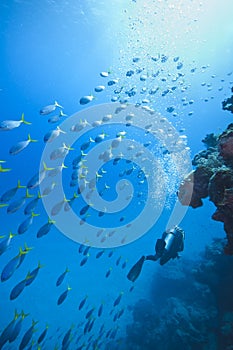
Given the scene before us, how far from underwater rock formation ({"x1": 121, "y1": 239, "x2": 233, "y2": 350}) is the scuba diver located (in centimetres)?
370

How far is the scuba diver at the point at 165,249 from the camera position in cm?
605

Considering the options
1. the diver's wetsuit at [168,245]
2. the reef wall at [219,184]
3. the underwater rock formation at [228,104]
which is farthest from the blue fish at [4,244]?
the underwater rock formation at [228,104]

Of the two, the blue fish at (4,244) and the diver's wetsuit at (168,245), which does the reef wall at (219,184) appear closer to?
the diver's wetsuit at (168,245)

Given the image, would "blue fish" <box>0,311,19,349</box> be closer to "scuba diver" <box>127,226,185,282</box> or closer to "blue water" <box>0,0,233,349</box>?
"scuba diver" <box>127,226,185,282</box>

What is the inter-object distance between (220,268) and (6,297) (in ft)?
71.4

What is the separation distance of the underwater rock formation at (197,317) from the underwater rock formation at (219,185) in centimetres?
477

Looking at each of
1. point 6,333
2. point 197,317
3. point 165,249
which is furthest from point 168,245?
point 197,317

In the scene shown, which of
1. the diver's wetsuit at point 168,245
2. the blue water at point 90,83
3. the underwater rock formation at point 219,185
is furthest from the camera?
the blue water at point 90,83

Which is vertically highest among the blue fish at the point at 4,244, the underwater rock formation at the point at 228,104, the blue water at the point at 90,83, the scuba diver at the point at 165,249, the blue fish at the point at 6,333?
the blue water at the point at 90,83

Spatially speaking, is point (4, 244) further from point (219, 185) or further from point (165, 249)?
point (219, 185)

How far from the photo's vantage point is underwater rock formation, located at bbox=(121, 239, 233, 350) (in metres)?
8.98

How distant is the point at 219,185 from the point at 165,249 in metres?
2.18

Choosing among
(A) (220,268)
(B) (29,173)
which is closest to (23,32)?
(B) (29,173)

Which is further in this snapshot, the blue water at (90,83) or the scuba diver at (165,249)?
the blue water at (90,83)
